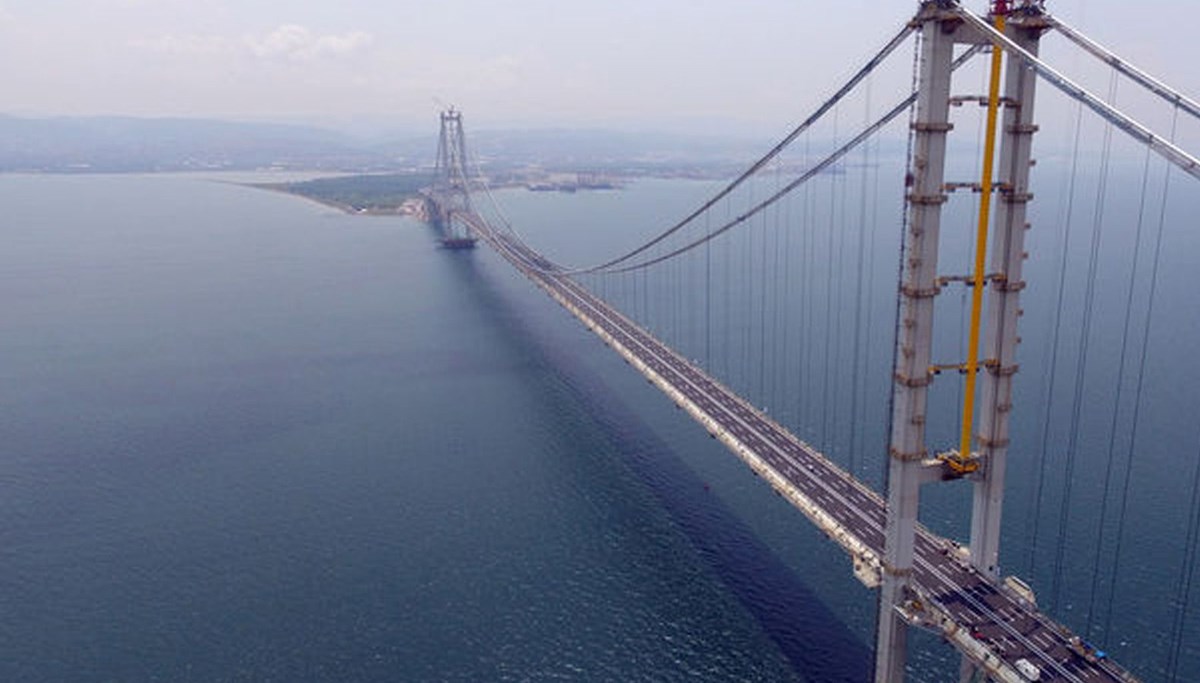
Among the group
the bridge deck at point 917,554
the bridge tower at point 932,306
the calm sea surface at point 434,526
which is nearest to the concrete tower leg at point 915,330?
the bridge tower at point 932,306

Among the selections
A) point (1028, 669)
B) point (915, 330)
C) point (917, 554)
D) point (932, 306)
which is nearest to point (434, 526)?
point (917, 554)

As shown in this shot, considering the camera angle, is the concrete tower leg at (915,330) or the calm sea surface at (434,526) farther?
the calm sea surface at (434,526)

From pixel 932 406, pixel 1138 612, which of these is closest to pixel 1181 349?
pixel 932 406

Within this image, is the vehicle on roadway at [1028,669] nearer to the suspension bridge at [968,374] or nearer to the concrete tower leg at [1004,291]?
the suspension bridge at [968,374]

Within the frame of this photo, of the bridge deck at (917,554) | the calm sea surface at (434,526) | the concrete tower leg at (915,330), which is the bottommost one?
the calm sea surface at (434,526)

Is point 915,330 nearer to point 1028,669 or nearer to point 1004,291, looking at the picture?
point 1004,291

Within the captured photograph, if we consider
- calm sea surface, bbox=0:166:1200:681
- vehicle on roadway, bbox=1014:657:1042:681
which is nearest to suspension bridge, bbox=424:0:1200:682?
vehicle on roadway, bbox=1014:657:1042:681

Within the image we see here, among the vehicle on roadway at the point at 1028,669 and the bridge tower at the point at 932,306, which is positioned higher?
the bridge tower at the point at 932,306
